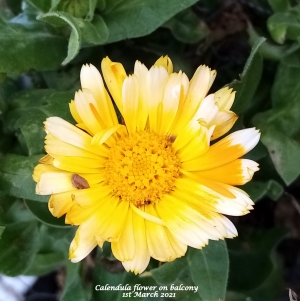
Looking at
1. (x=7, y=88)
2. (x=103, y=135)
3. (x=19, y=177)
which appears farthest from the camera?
(x=7, y=88)

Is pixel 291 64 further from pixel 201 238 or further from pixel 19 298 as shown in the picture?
pixel 19 298

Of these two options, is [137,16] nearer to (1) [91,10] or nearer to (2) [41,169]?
(1) [91,10]

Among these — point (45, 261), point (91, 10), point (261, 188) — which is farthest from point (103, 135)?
point (45, 261)

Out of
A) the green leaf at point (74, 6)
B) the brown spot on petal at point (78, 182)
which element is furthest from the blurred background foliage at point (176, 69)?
the brown spot on petal at point (78, 182)

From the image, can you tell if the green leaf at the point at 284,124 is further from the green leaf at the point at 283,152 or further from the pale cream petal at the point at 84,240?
the pale cream petal at the point at 84,240

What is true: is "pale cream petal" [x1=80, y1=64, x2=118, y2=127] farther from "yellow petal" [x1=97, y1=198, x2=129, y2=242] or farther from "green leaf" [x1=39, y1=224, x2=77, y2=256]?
"green leaf" [x1=39, y1=224, x2=77, y2=256]

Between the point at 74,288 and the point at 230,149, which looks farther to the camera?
the point at 74,288

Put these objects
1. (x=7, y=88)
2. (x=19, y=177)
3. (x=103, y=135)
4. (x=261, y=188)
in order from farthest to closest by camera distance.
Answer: (x=7, y=88) → (x=261, y=188) → (x=19, y=177) → (x=103, y=135)
